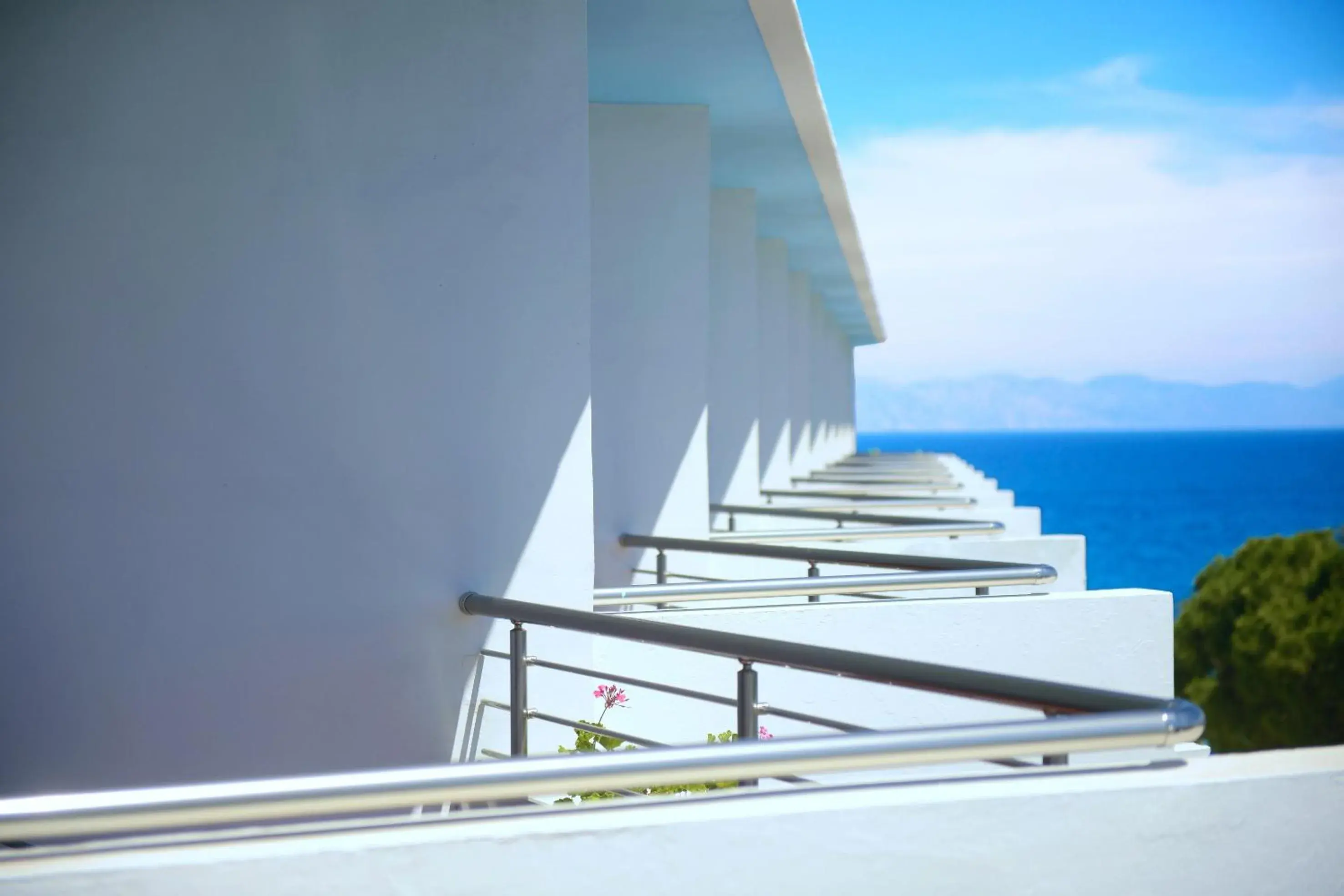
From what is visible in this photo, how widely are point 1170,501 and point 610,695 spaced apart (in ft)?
308

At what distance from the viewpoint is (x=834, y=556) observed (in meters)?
4.85

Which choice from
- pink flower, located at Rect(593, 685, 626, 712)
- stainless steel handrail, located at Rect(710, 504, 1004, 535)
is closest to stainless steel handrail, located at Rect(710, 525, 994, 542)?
stainless steel handrail, located at Rect(710, 504, 1004, 535)

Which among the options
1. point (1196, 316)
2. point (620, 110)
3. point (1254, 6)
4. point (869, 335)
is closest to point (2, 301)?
point (620, 110)

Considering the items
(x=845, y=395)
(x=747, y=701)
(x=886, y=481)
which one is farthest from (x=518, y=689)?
(x=845, y=395)

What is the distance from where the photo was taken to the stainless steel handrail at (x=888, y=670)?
217cm

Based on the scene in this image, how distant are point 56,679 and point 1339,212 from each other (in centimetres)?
13264

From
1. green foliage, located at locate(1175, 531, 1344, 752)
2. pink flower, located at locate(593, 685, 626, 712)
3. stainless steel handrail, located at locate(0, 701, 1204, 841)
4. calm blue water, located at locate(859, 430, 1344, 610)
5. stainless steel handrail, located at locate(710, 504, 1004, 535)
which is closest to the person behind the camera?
stainless steel handrail, located at locate(0, 701, 1204, 841)

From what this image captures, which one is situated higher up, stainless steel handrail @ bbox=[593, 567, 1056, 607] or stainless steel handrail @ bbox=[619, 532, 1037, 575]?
stainless steel handrail @ bbox=[619, 532, 1037, 575]

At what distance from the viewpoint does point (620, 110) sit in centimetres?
785

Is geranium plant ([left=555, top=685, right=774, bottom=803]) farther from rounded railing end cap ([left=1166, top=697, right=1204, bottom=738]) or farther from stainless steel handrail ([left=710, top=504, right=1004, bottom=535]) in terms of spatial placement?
stainless steel handrail ([left=710, top=504, right=1004, bottom=535])

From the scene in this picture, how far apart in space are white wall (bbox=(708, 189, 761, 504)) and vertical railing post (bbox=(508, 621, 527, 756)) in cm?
652

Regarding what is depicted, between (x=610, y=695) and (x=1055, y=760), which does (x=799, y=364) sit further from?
(x=1055, y=760)

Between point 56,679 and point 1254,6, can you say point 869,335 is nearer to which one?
point 56,679

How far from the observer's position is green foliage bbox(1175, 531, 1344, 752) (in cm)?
2278
